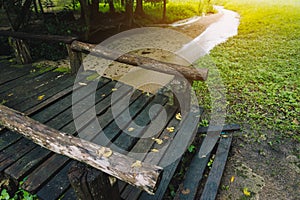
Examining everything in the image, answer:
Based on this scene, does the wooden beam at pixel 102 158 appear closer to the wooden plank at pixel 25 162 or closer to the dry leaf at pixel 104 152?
the dry leaf at pixel 104 152

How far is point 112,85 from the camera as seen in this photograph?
399 centimetres

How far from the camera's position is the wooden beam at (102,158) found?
4.20ft

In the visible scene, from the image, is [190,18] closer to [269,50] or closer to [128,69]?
[269,50]

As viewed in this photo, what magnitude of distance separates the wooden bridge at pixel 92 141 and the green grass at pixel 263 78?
94cm

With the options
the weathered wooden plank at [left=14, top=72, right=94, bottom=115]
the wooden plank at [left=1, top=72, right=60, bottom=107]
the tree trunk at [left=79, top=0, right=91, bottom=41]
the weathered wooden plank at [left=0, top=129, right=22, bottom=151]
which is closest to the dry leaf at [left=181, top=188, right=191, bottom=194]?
the weathered wooden plank at [left=0, top=129, right=22, bottom=151]

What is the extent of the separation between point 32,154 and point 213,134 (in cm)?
249

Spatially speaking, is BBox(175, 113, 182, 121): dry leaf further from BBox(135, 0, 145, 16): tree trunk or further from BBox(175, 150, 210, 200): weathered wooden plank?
BBox(135, 0, 145, 16): tree trunk

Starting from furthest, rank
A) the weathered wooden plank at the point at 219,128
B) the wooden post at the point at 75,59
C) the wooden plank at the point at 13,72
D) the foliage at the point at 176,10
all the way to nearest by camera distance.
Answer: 1. the foliage at the point at 176,10
2. the wooden plank at the point at 13,72
3. the wooden post at the point at 75,59
4. the weathered wooden plank at the point at 219,128

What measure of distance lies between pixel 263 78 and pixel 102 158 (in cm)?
538

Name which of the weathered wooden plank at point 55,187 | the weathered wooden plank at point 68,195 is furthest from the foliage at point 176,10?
the weathered wooden plank at point 68,195

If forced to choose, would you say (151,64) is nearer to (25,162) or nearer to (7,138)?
(25,162)

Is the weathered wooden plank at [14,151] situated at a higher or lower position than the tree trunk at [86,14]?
lower

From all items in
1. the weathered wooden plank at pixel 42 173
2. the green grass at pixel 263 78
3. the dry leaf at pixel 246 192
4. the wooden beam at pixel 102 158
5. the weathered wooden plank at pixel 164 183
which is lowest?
the dry leaf at pixel 246 192

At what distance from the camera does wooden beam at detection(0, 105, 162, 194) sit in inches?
50.4
